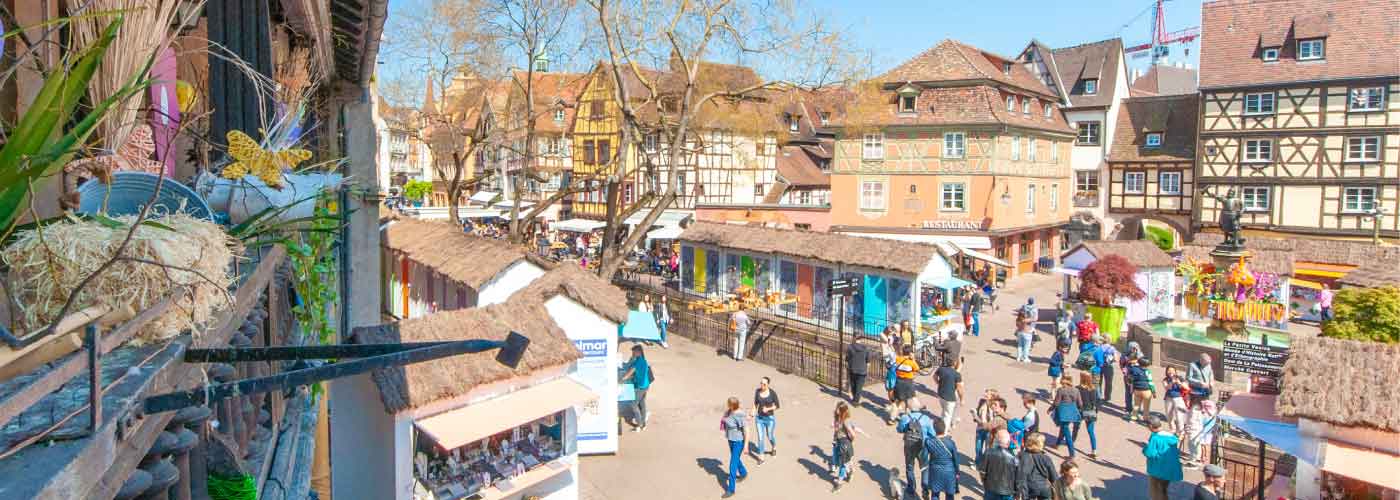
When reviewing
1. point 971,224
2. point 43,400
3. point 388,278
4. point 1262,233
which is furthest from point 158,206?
point 1262,233

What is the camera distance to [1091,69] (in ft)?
135

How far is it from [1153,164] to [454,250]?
31.2 metres

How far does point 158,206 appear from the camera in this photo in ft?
8.80

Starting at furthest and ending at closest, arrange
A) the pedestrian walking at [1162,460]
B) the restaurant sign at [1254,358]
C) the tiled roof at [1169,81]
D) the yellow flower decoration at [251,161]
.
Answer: the tiled roof at [1169,81]
the restaurant sign at [1254,358]
the pedestrian walking at [1162,460]
the yellow flower decoration at [251,161]

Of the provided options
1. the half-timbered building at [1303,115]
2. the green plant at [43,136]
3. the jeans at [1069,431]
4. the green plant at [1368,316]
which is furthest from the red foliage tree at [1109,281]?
the green plant at [43,136]

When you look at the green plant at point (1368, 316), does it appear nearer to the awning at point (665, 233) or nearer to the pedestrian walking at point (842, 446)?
the pedestrian walking at point (842, 446)

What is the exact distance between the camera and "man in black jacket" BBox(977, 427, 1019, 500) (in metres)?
9.45

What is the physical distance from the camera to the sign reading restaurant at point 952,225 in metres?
33.1

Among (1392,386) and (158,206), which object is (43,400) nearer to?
(158,206)

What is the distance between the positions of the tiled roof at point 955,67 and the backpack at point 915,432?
23.5 metres

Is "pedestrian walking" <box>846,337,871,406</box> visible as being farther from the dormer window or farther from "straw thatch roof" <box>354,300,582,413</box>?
the dormer window

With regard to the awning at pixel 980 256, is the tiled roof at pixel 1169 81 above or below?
above

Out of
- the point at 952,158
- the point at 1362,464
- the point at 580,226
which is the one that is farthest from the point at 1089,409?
the point at 580,226

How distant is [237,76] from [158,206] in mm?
2872
